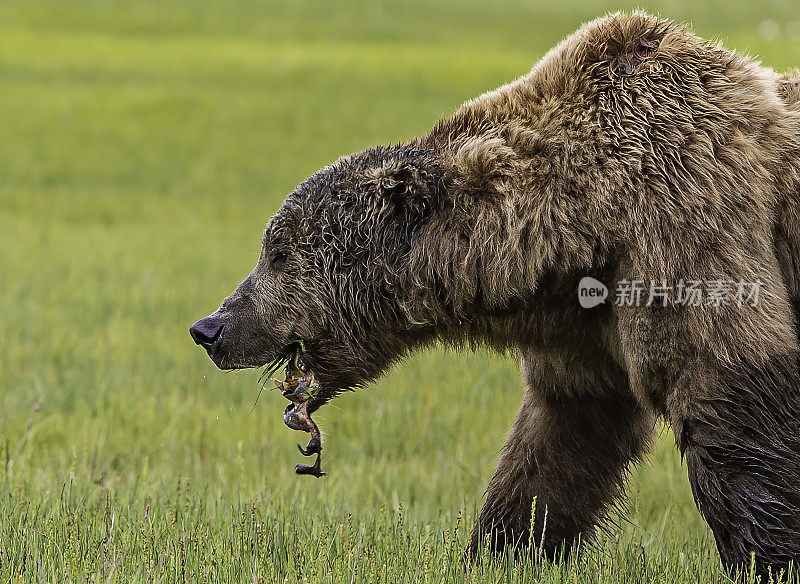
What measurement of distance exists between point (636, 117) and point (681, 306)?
74 cm

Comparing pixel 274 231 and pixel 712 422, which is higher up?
pixel 274 231

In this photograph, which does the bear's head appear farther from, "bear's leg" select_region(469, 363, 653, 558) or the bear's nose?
"bear's leg" select_region(469, 363, 653, 558)

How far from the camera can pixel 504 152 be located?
368 centimetres

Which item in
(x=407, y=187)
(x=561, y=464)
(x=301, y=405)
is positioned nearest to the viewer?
(x=407, y=187)

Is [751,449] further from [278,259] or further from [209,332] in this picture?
[209,332]

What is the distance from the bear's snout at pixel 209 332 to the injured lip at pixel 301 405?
11.0 inches

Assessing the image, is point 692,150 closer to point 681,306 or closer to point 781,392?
point 681,306

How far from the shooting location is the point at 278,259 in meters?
3.96

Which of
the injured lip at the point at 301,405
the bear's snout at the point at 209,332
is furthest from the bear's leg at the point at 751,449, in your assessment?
the bear's snout at the point at 209,332

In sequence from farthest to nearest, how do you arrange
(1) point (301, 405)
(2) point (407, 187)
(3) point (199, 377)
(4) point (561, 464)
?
(3) point (199, 377)
(4) point (561, 464)
(1) point (301, 405)
(2) point (407, 187)

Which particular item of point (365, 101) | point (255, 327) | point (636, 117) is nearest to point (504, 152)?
point (636, 117)

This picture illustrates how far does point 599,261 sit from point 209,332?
1495 millimetres

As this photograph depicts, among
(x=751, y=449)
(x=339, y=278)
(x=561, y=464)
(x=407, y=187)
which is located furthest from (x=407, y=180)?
(x=751, y=449)

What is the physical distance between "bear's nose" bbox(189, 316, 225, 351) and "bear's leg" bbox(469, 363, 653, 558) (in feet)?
4.24
